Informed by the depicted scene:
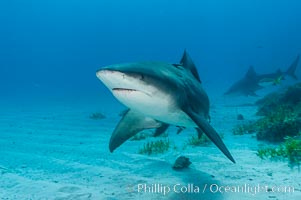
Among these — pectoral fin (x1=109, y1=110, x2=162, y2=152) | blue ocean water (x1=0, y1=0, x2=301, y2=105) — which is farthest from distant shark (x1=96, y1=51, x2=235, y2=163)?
blue ocean water (x1=0, y1=0, x2=301, y2=105)

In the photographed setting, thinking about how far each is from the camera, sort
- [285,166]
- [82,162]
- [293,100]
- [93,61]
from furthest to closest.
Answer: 1. [93,61]
2. [293,100]
3. [82,162]
4. [285,166]

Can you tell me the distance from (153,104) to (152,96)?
0.18m

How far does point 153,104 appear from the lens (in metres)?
3.67

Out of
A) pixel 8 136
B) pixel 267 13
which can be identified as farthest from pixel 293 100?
pixel 267 13

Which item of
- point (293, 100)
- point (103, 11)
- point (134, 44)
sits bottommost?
point (293, 100)

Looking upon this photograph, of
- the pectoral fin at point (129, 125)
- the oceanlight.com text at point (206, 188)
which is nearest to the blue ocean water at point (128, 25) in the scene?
the pectoral fin at point (129, 125)

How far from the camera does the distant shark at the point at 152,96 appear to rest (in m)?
3.23

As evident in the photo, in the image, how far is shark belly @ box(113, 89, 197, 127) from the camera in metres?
3.38

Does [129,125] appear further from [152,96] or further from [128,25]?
[128,25]

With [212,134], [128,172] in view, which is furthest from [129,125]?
[212,134]

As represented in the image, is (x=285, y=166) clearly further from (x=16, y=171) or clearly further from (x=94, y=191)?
(x=16, y=171)

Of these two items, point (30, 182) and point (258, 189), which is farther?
point (30, 182)

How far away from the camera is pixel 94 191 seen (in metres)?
4.46

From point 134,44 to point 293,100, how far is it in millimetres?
186885
